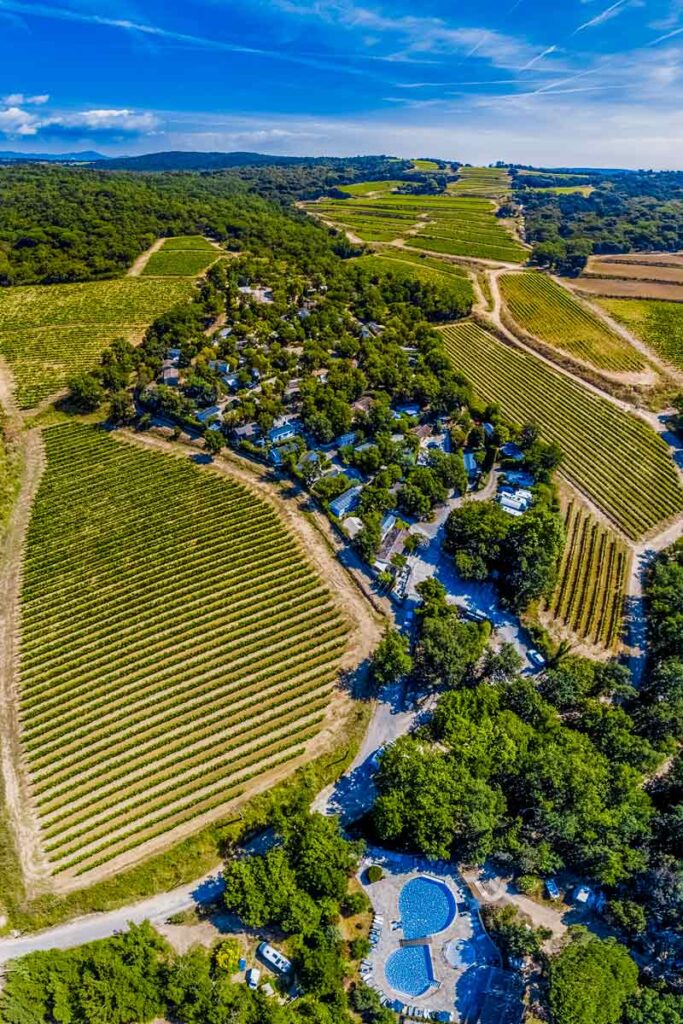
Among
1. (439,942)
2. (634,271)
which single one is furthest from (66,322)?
(634,271)

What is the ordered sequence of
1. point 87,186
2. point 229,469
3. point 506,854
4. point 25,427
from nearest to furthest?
1. point 506,854
2. point 229,469
3. point 25,427
4. point 87,186

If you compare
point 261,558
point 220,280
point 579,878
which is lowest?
point 579,878

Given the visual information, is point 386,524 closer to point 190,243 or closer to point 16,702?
point 16,702

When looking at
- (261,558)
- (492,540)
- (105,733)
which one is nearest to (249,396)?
(261,558)

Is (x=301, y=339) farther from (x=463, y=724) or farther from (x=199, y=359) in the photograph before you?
(x=463, y=724)

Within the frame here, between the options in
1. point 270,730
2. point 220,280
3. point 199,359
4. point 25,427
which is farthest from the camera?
point 220,280

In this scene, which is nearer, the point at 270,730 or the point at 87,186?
the point at 270,730
